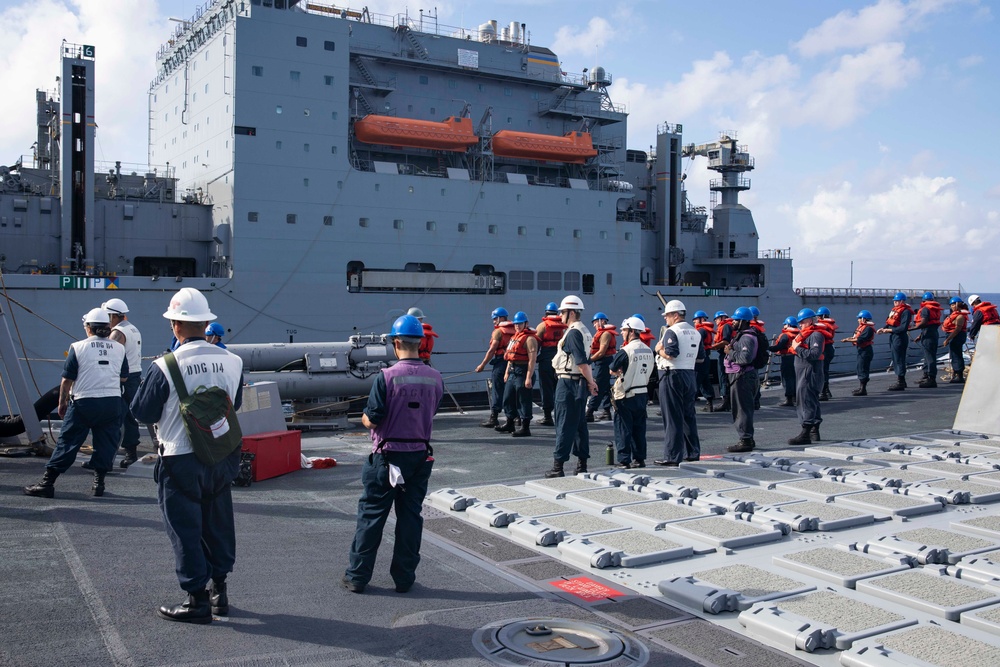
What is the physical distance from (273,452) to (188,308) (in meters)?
3.57

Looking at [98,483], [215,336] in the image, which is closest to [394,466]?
[98,483]

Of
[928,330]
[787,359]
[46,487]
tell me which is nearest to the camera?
[46,487]

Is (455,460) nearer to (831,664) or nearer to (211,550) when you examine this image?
(211,550)

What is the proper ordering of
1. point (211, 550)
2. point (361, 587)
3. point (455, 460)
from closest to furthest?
point (211, 550), point (361, 587), point (455, 460)

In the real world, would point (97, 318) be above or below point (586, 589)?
above

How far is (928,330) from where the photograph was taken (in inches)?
597

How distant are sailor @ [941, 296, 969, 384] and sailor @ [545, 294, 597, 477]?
1037 centimetres

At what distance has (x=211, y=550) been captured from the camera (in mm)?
3885

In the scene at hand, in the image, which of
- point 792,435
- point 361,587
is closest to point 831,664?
point 361,587

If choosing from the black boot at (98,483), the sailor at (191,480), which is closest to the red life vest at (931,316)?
the black boot at (98,483)

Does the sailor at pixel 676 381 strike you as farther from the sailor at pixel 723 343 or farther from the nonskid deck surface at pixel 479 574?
the sailor at pixel 723 343

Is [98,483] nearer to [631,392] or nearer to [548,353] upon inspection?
[631,392]

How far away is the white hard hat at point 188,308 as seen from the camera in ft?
12.8

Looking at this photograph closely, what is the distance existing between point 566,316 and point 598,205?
1916 centimetres
